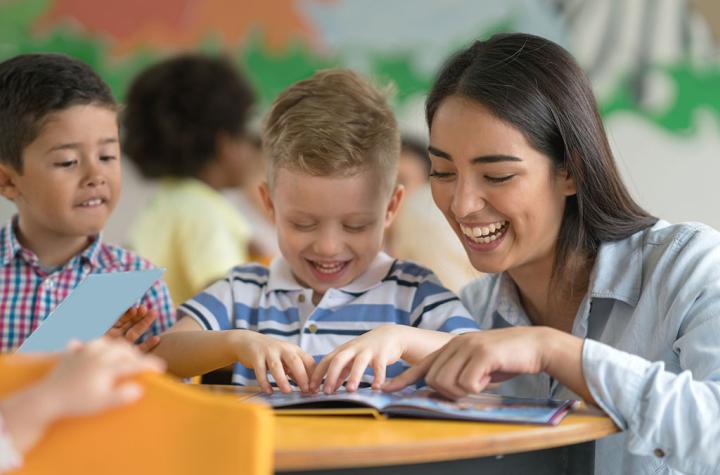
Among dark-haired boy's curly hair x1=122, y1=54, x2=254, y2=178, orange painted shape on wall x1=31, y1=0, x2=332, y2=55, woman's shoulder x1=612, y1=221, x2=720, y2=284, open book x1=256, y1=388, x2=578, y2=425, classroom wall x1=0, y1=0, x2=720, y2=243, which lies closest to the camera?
open book x1=256, y1=388, x2=578, y2=425

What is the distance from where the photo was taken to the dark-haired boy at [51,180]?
1.86m

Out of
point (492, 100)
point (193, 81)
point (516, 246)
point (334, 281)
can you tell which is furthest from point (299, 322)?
point (193, 81)

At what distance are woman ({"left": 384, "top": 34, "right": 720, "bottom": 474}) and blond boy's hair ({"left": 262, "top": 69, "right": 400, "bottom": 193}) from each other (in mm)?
107

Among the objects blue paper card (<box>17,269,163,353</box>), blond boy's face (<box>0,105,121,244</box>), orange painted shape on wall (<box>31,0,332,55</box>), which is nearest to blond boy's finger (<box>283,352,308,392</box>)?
blue paper card (<box>17,269,163,353</box>)

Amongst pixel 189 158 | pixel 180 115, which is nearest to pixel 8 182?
pixel 189 158

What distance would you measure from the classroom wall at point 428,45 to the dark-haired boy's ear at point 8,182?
98.0 inches

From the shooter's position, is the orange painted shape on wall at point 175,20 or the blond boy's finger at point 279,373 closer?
the blond boy's finger at point 279,373

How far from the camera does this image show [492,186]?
61.7 inches

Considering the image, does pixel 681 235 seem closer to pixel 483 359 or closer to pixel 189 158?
pixel 483 359

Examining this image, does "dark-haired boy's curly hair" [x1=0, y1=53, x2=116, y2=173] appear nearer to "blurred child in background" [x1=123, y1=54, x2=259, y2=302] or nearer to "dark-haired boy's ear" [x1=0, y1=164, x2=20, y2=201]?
"dark-haired boy's ear" [x1=0, y1=164, x2=20, y2=201]

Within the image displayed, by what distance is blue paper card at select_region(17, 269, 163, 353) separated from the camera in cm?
132

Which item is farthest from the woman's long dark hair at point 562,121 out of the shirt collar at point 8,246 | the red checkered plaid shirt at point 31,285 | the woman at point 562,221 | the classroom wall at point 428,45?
the classroom wall at point 428,45

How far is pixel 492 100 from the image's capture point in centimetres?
157

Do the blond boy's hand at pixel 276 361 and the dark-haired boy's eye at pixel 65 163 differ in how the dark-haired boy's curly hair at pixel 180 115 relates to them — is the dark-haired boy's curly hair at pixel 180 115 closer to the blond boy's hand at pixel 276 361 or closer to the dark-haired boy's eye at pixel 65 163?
the dark-haired boy's eye at pixel 65 163
